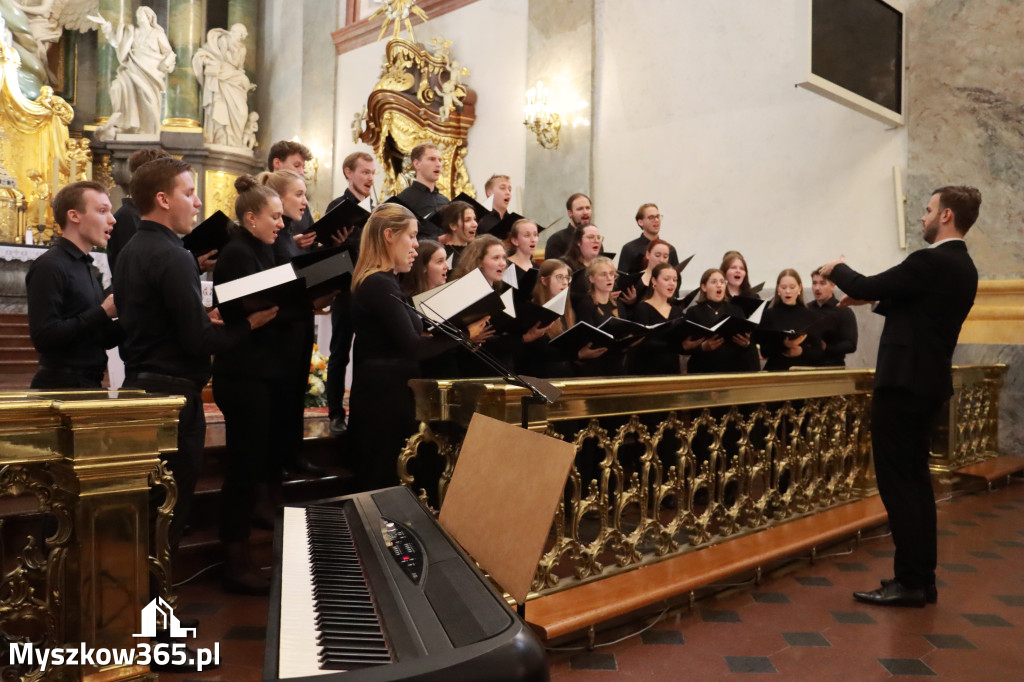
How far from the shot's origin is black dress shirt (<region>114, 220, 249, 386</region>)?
2.66m

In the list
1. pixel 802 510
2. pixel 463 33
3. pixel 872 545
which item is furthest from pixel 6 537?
pixel 463 33

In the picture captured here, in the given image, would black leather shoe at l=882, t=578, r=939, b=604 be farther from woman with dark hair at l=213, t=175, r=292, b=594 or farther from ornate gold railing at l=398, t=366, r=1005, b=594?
woman with dark hair at l=213, t=175, r=292, b=594

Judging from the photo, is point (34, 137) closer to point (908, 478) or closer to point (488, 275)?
point (488, 275)

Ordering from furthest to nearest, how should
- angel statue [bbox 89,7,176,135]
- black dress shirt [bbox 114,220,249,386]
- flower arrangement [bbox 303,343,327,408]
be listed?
1. angel statue [bbox 89,7,176,135]
2. flower arrangement [bbox 303,343,327,408]
3. black dress shirt [bbox 114,220,249,386]

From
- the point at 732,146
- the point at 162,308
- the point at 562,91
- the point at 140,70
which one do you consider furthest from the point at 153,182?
the point at 140,70

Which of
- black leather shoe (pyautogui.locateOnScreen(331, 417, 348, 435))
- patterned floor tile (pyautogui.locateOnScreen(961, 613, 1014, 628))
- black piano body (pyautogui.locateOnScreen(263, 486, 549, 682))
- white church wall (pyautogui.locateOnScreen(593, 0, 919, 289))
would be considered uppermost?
white church wall (pyautogui.locateOnScreen(593, 0, 919, 289))

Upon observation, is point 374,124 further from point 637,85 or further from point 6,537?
point 6,537

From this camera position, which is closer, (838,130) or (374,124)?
(838,130)

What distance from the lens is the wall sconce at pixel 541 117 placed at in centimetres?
920

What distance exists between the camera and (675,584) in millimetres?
3186

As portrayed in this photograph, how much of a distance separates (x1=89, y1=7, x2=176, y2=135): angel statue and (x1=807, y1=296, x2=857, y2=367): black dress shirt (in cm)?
1098

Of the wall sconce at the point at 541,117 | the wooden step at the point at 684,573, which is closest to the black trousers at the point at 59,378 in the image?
the wooden step at the point at 684,573

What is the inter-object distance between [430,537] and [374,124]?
922cm

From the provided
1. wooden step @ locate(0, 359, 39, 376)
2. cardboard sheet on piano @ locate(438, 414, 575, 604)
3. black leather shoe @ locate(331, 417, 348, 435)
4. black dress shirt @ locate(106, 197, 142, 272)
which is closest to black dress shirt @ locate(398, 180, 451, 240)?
black leather shoe @ locate(331, 417, 348, 435)
